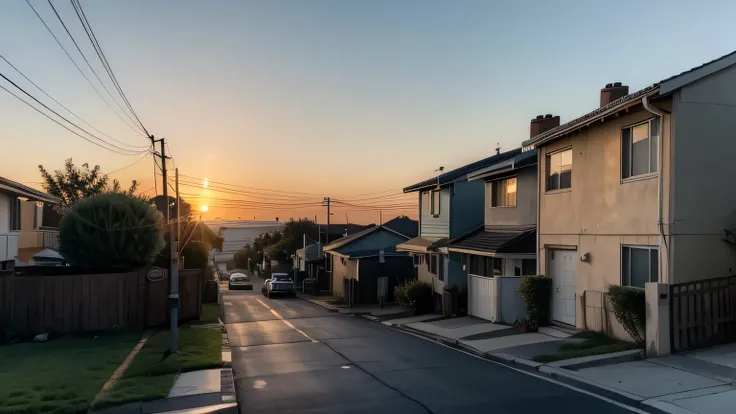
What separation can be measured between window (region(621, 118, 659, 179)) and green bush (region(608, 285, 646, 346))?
2.79 m

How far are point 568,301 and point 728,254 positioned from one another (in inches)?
180

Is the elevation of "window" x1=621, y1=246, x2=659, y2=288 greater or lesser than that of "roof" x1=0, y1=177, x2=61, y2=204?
lesser

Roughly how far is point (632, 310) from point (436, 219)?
50.6ft

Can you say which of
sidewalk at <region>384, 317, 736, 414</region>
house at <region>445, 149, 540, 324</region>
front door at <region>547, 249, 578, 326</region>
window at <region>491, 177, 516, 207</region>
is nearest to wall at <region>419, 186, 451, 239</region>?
house at <region>445, 149, 540, 324</region>

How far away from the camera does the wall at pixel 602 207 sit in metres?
13.1

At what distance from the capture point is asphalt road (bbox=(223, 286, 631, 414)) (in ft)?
28.8

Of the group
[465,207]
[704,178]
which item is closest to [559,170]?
[704,178]

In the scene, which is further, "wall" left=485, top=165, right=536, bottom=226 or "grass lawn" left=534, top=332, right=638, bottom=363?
"wall" left=485, top=165, right=536, bottom=226

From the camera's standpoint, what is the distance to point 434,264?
27.1 metres

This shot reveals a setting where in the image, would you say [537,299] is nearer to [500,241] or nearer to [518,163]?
[500,241]

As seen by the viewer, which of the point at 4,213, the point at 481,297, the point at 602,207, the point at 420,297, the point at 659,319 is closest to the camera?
the point at 659,319

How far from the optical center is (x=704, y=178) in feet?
41.2

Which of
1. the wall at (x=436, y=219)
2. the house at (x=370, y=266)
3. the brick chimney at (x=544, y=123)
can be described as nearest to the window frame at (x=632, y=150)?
the brick chimney at (x=544, y=123)

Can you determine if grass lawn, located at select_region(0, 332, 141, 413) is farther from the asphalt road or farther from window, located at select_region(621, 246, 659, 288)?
window, located at select_region(621, 246, 659, 288)
